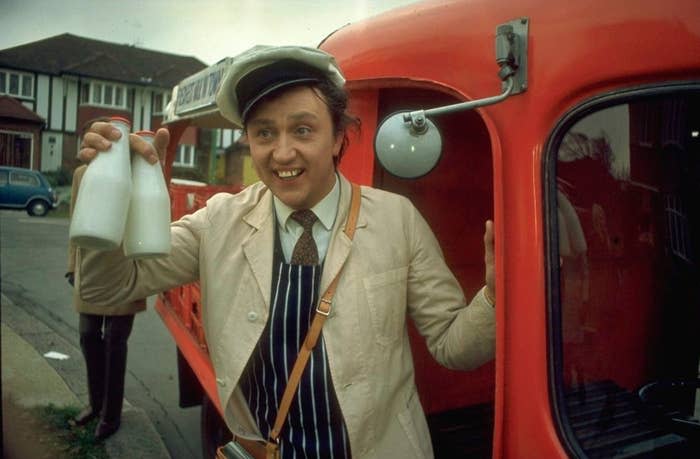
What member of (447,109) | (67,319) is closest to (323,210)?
(447,109)

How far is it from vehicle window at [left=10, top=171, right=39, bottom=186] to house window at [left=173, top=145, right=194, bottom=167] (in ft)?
10.3

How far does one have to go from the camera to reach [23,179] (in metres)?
1.53

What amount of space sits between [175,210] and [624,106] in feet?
11.0

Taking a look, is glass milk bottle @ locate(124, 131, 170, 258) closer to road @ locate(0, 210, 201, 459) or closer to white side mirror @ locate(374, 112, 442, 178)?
road @ locate(0, 210, 201, 459)

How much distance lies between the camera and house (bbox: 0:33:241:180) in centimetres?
141

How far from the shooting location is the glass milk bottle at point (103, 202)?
1.21 m

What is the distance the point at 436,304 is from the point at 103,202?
0.88 metres

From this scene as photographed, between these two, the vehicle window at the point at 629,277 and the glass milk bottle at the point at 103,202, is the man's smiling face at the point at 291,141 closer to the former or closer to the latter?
the glass milk bottle at the point at 103,202

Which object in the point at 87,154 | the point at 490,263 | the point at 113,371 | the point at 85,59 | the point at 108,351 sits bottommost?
the point at 113,371

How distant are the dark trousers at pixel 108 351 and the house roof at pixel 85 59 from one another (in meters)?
1.89

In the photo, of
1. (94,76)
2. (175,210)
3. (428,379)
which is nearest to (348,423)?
(428,379)

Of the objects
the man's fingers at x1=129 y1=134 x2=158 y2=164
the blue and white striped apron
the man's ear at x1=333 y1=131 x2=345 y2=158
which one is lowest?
the blue and white striped apron

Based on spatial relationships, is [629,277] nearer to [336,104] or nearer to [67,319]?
[336,104]

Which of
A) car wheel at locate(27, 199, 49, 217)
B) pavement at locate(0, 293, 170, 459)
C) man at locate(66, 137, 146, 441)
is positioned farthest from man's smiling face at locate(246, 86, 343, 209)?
man at locate(66, 137, 146, 441)
